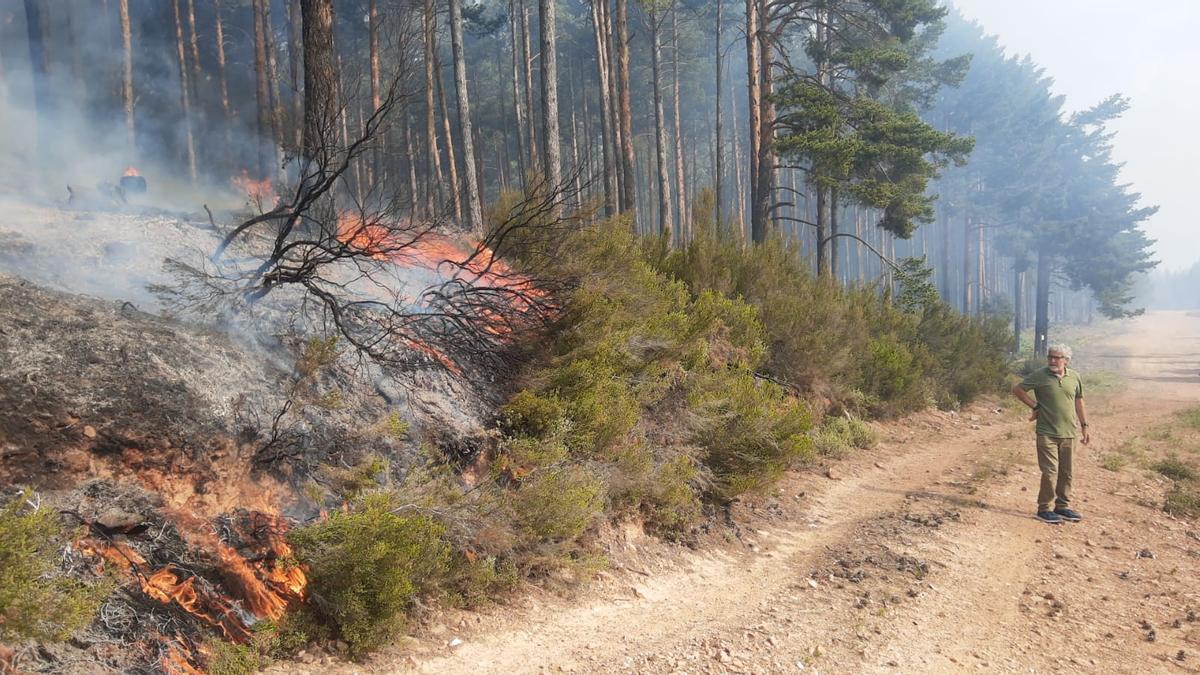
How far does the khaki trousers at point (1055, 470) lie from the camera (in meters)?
7.11

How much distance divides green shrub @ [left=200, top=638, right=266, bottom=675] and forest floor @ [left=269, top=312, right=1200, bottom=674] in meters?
0.19

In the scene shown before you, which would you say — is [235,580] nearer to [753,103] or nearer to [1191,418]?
[753,103]

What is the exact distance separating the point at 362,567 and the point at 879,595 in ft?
12.3

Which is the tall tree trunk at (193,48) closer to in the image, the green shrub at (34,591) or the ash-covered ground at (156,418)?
the ash-covered ground at (156,418)

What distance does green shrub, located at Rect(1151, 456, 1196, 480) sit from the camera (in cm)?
891

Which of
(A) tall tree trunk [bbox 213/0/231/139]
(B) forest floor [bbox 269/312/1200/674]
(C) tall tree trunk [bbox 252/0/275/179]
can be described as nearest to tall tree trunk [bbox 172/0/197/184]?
(A) tall tree trunk [bbox 213/0/231/139]

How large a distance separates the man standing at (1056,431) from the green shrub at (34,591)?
7849mm

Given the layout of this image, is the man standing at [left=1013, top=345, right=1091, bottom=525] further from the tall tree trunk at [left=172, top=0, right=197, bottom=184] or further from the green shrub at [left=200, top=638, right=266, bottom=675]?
the tall tree trunk at [left=172, top=0, right=197, bottom=184]

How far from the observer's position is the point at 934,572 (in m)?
5.70

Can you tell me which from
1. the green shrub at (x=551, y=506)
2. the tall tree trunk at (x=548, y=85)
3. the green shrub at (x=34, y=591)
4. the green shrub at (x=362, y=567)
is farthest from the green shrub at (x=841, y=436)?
the green shrub at (x=34, y=591)

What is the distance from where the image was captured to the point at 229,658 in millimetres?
3203

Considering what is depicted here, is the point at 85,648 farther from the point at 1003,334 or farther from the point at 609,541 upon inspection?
the point at 1003,334

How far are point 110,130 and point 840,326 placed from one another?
1530cm

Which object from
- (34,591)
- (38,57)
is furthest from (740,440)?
(38,57)
